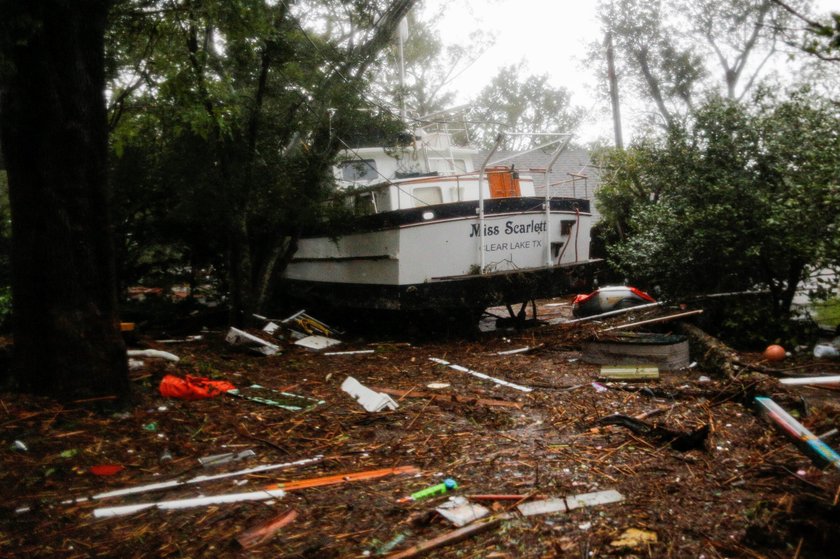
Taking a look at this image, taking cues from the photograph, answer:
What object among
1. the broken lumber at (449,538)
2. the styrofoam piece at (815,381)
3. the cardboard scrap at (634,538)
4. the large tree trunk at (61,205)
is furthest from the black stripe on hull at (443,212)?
the cardboard scrap at (634,538)

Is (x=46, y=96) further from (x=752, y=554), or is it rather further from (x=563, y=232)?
(x=563, y=232)

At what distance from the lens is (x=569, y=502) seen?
10.7 feet

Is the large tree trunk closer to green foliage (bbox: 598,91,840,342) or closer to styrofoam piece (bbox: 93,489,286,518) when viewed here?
styrofoam piece (bbox: 93,489,286,518)

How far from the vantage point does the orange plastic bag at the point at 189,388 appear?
5285 millimetres

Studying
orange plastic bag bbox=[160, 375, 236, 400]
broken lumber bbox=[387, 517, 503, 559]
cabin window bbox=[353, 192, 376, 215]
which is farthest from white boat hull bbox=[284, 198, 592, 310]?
broken lumber bbox=[387, 517, 503, 559]

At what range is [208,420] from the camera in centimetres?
478

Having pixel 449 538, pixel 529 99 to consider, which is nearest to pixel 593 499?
pixel 449 538

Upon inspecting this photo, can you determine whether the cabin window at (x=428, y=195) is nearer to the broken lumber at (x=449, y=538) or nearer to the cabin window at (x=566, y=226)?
the cabin window at (x=566, y=226)

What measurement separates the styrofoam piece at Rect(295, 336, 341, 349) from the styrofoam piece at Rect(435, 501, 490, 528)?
589 centimetres

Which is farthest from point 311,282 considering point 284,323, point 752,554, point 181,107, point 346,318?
point 752,554

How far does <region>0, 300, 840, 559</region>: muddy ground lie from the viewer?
2.85 metres

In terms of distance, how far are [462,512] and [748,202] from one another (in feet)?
22.0

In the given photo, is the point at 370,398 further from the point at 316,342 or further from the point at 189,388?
the point at 316,342

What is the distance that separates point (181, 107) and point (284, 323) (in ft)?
12.8
